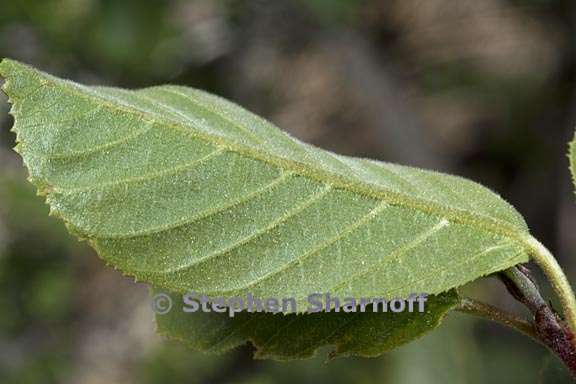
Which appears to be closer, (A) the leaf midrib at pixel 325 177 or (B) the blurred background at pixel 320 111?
(A) the leaf midrib at pixel 325 177

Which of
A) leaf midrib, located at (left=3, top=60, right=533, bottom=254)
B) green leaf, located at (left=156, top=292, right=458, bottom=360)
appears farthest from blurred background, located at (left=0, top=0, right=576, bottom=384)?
leaf midrib, located at (left=3, top=60, right=533, bottom=254)

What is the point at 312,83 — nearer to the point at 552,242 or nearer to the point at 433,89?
the point at 433,89

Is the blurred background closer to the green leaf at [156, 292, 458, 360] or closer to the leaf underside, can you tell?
the green leaf at [156, 292, 458, 360]

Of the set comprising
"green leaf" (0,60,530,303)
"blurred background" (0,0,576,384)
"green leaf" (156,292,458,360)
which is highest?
"blurred background" (0,0,576,384)

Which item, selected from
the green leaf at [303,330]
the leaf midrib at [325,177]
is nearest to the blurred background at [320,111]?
the green leaf at [303,330]

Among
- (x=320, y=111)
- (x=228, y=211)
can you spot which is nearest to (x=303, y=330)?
(x=228, y=211)

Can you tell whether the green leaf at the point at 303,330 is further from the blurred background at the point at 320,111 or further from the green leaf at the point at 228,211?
the blurred background at the point at 320,111

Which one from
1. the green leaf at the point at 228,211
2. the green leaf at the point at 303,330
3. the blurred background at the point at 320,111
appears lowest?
the green leaf at the point at 303,330
